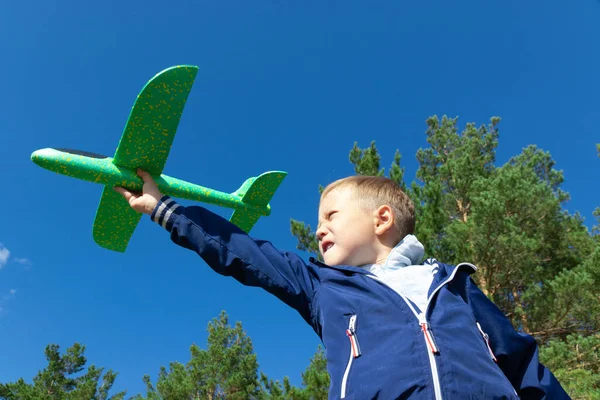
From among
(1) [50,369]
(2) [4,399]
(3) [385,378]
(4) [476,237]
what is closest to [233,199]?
(3) [385,378]

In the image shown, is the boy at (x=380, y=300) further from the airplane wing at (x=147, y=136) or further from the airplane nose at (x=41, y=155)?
the airplane nose at (x=41, y=155)

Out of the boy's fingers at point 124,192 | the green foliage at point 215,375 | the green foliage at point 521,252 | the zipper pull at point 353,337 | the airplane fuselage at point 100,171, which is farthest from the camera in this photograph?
the green foliage at point 215,375

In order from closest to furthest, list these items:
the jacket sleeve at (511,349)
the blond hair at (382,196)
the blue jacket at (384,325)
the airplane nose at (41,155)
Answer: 1. the blue jacket at (384,325)
2. the jacket sleeve at (511,349)
3. the blond hair at (382,196)
4. the airplane nose at (41,155)

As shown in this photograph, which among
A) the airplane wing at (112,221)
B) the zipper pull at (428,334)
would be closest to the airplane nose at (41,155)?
the airplane wing at (112,221)

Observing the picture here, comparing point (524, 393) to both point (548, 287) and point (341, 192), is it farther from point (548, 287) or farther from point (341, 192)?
point (548, 287)

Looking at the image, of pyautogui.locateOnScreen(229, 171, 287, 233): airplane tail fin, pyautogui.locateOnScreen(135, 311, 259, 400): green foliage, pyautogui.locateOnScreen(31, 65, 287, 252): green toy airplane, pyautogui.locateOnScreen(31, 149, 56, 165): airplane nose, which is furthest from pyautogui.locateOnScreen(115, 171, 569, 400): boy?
pyautogui.locateOnScreen(135, 311, 259, 400): green foliage

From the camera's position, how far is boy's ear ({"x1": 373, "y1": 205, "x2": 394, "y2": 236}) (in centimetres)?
176

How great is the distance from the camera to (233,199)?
4.11 meters

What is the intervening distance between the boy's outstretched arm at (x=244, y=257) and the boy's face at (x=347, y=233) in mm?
132

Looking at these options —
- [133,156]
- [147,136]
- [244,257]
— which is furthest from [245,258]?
[147,136]

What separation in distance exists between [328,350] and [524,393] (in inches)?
29.3

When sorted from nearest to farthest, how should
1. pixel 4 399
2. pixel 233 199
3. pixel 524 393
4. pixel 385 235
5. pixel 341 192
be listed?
pixel 524 393 < pixel 385 235 < pixel 341 192 < pixel 233 199 < pixel 4 399

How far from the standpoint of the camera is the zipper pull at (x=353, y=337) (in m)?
1.27

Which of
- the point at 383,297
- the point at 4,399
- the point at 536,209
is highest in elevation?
the point at 4,399
